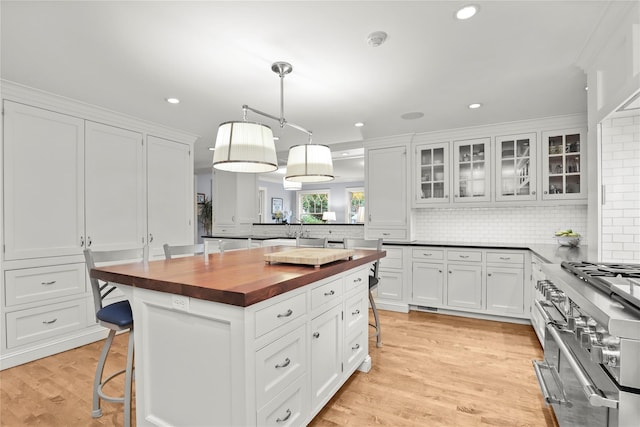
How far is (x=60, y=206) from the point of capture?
3.08 meters

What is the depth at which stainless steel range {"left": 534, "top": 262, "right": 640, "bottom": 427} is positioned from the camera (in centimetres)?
99

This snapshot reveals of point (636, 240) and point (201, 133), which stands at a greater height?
point (201, 133)

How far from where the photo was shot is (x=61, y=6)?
1.76m

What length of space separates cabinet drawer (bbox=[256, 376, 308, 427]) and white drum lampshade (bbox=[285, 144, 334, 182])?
137 cm

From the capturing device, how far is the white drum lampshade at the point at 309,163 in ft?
7.89

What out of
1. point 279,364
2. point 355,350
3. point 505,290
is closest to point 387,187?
point 505,290

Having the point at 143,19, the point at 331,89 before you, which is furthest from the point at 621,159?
the point at 143,19

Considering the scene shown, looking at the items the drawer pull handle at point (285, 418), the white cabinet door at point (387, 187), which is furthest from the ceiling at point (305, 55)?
the drawer pull handle at point (285, 418)

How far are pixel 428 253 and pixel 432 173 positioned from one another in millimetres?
1110

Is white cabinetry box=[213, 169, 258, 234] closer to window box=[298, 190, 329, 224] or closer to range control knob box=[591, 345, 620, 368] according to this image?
window box=[298, 190, 329, 224]

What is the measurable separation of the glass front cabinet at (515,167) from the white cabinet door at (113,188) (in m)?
4.35

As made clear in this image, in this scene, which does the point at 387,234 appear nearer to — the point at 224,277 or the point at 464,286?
the point at 464,286

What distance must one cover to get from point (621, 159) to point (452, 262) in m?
2.06

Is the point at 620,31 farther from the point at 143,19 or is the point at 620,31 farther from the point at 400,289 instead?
the point at 400,289
